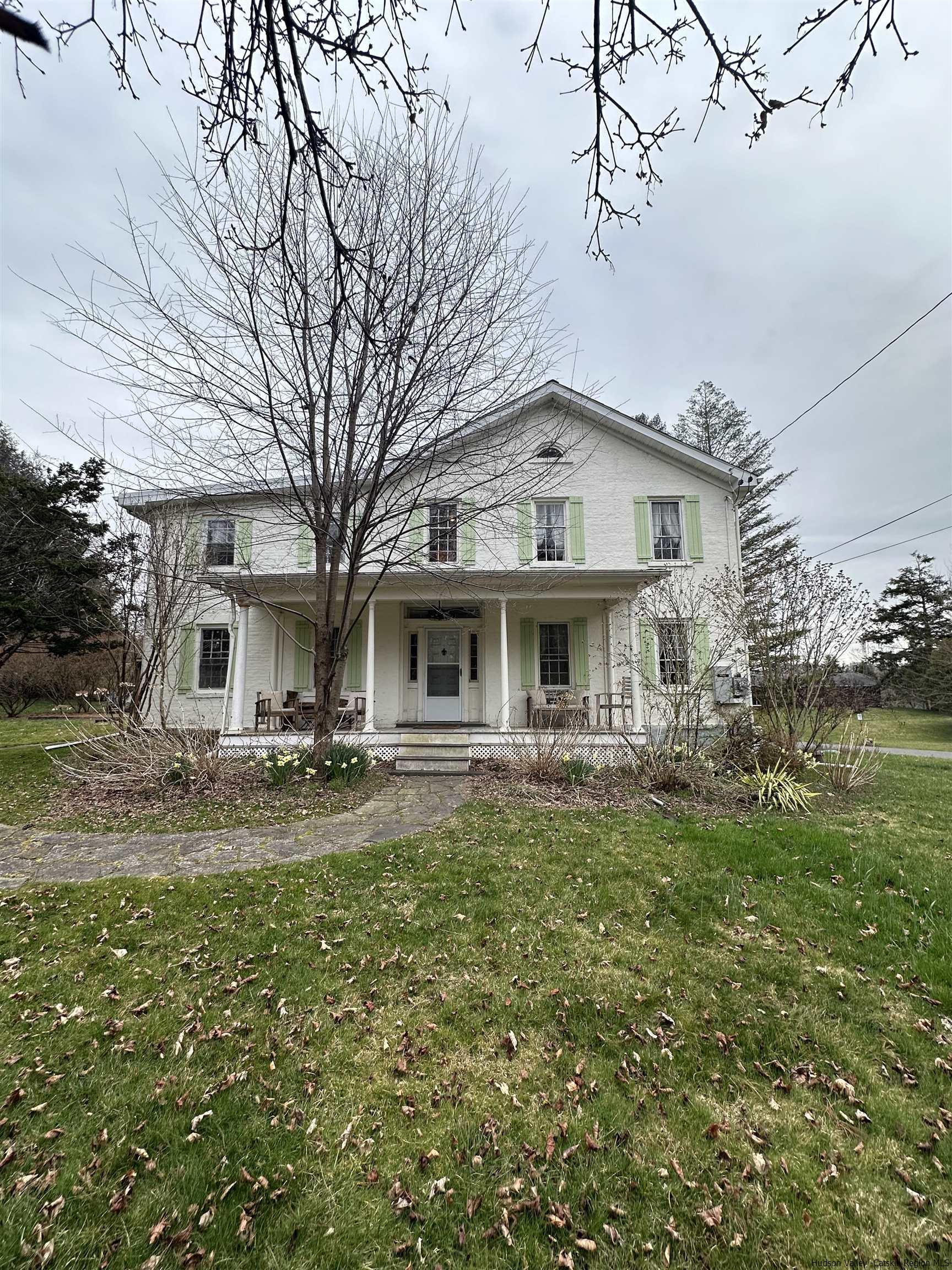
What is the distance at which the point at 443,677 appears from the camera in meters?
12.4

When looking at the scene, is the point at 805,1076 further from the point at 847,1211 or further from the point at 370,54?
the point at 370,54

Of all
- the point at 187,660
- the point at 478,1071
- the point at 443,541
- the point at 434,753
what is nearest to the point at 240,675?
the point at 187,660

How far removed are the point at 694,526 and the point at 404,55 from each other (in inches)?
478

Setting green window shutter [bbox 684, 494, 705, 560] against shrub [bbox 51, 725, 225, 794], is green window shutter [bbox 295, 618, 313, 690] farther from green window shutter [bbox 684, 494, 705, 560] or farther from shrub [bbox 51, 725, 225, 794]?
green window shutter [bbox 684, 494, 705, 560]

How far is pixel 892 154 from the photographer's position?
2490mm

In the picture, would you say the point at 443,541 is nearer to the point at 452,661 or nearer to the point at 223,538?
the point at 452,661

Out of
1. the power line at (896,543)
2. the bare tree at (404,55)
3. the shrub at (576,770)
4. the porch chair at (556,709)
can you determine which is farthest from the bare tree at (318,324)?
the power line at (896,543)

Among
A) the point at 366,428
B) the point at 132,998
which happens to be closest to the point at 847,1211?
the point at 132,998

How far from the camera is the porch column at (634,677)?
953 centimetres

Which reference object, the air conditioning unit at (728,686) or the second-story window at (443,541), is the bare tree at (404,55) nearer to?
the second-story window at (443,541)

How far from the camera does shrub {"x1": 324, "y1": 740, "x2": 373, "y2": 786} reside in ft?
24.1

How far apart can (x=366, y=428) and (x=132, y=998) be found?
671cm

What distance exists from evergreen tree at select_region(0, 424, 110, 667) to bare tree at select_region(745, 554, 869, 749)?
41.9ft

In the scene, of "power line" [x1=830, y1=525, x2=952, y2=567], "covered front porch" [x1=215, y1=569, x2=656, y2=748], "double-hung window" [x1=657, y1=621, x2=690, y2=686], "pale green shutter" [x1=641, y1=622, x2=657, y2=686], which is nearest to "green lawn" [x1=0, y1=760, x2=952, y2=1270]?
"double-hung window" [x1=657, y1=621, x2=690, y2=686]
